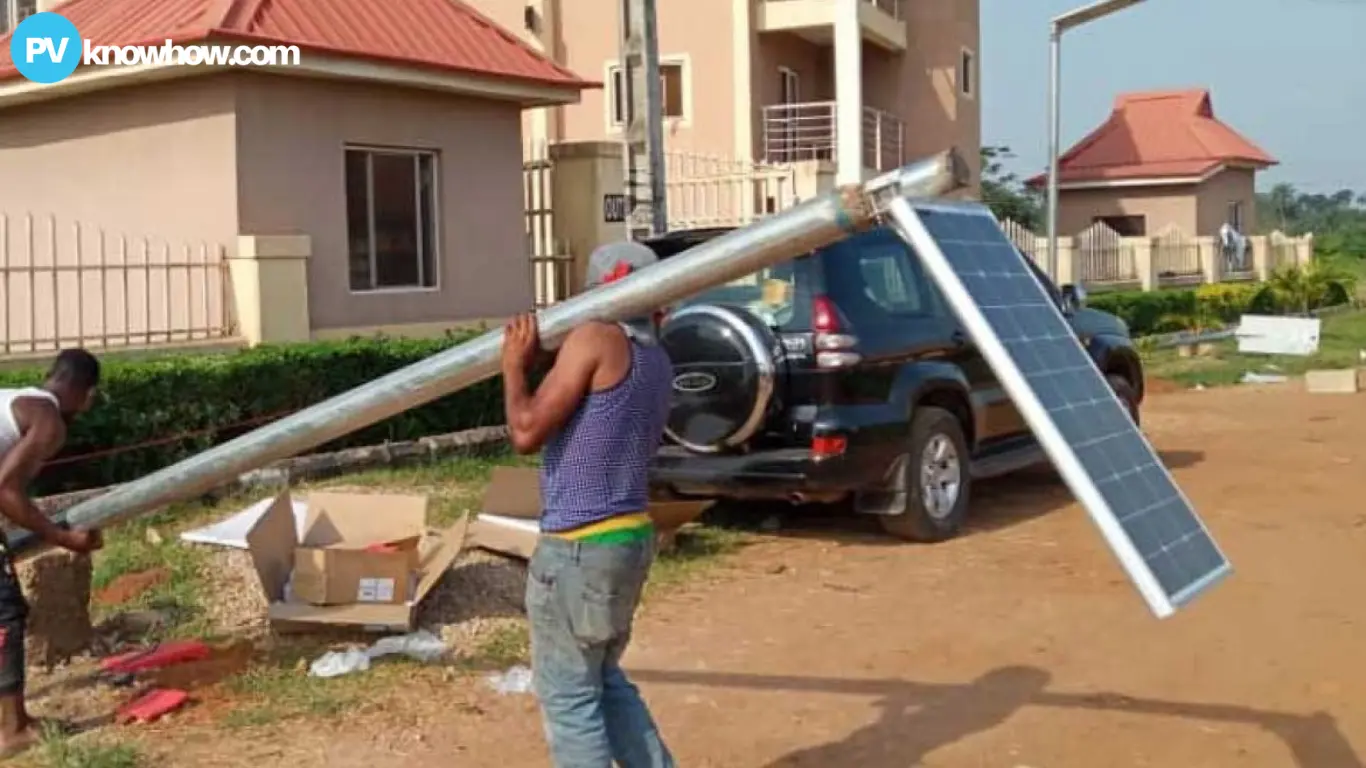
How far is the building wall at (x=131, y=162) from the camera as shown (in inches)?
499

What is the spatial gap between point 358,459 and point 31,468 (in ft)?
17.8

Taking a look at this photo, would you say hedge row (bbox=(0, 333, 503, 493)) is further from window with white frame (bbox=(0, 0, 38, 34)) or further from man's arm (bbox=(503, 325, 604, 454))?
window with white frame (bbox=(0, 0, 38, 34))

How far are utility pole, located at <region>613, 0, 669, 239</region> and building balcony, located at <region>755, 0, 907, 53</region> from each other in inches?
513

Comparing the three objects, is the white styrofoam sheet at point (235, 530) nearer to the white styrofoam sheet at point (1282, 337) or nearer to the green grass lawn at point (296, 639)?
the green grass lawn at point (296, 639)

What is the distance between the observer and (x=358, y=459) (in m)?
10.7

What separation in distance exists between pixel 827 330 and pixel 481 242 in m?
6.96

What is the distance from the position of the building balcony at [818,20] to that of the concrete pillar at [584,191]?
10.2 m

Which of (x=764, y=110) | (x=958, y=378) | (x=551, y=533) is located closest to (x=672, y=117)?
(x=764, y=110)

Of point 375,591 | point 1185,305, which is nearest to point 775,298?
point 375,591

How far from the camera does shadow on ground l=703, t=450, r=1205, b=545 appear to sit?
9.30 m

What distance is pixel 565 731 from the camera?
171 inches

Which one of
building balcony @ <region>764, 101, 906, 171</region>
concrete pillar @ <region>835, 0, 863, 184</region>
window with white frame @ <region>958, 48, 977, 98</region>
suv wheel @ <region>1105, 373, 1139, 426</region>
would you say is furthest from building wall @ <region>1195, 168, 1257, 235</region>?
suv wheel @ <region>1105, 373, 1139, 426</region>

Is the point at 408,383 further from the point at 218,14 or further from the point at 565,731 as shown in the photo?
the point at 218,14

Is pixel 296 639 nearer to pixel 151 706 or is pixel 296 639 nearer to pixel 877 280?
pixel 151 706
